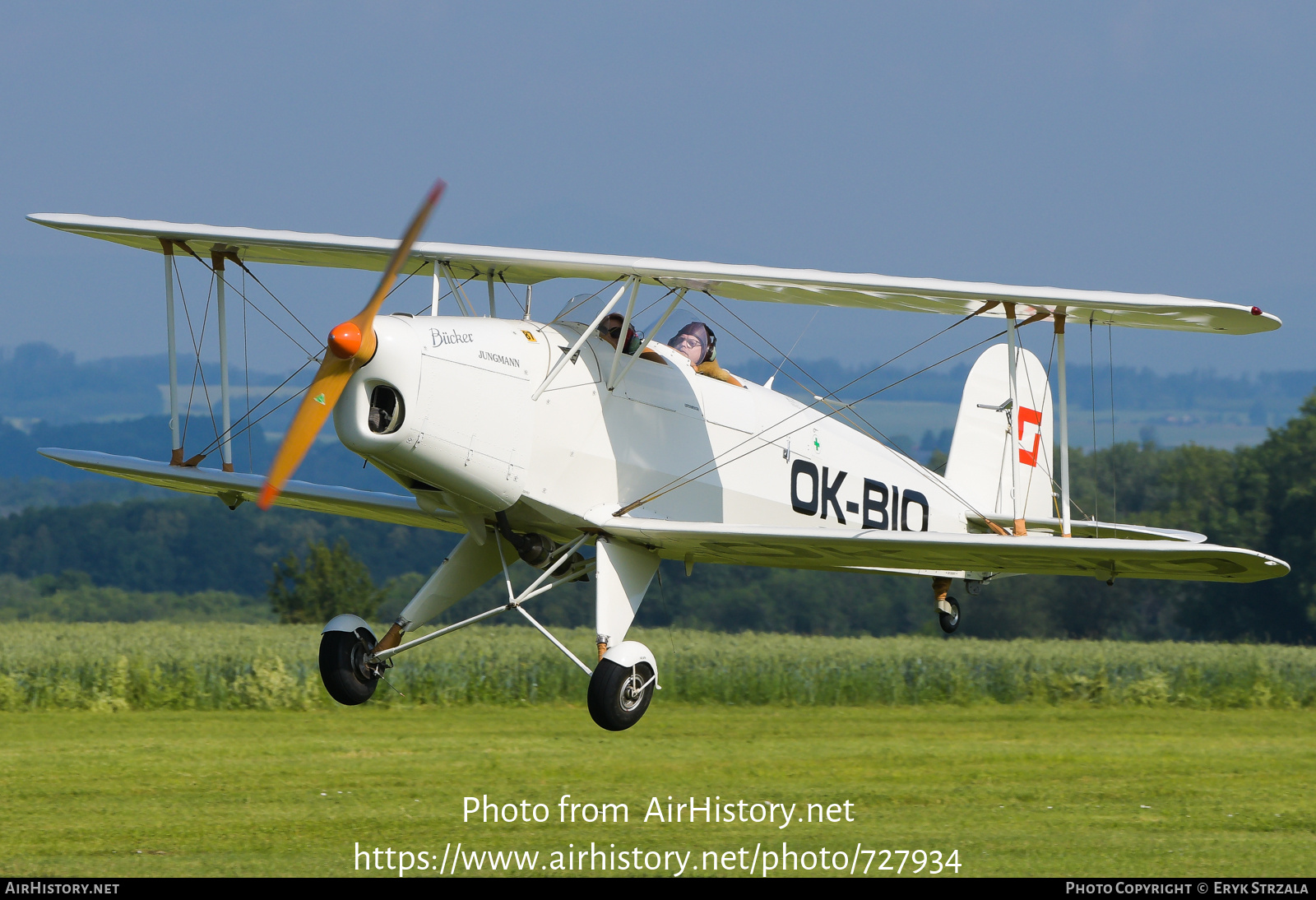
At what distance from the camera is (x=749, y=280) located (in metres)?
9.89

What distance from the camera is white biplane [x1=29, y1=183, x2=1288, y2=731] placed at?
895cm

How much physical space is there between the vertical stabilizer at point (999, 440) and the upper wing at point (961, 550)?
420cm

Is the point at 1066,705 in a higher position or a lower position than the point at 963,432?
lower

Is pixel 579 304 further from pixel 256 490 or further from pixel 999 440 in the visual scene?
pixel 999 440

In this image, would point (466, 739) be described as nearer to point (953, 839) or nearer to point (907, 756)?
point (907, 756)

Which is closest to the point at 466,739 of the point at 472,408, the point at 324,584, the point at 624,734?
the point at 624,734

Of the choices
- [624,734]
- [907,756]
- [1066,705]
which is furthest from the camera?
[1066,705]

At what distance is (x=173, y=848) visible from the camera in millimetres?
13016

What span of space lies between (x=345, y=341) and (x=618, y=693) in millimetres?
2872

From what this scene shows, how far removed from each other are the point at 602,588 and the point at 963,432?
20.1 feet

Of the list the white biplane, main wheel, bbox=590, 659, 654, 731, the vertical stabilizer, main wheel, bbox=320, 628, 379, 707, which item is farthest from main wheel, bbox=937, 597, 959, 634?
main wheel, bbox=320, 628, 379, 707

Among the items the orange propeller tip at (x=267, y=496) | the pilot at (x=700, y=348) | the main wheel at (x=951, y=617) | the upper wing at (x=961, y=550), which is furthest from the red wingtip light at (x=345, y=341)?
the main wheel at (x=951, y=617)

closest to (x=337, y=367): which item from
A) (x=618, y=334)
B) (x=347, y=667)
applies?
(x=618, y=334)

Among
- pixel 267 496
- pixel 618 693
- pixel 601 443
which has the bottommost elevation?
pixel 618 693
